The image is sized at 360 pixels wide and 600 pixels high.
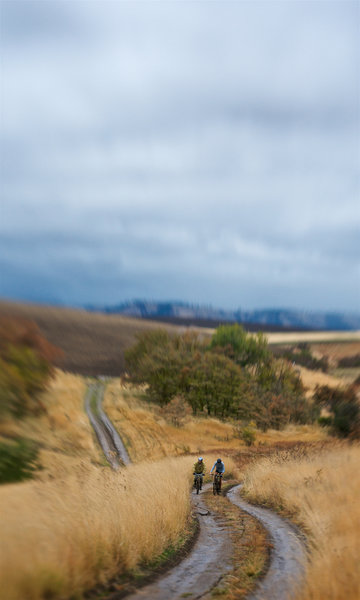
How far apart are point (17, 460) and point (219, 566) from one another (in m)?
4.84

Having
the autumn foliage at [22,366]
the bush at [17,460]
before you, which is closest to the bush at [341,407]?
the autumn foliage at [22,366]

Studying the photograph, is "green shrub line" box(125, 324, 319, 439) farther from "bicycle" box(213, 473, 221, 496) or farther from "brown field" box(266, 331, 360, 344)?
"bicycle" box(213, 473, 221, 496)

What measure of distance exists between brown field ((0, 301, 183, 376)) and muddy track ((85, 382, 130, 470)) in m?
5.85

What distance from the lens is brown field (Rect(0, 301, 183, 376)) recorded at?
70.4ft

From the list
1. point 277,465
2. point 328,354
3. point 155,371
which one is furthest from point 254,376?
point 277,465

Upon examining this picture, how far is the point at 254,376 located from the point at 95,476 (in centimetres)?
5562

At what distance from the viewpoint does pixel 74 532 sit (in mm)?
8125

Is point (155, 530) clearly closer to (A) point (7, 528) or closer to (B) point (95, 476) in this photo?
(B) point (95, 476)

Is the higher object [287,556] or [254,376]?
[254,376]

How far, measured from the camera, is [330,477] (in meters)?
16.1

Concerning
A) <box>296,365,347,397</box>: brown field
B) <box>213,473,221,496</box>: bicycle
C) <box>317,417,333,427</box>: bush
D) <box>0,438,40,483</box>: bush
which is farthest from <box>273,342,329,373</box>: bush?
<box>0,438,40,483</box>: bush

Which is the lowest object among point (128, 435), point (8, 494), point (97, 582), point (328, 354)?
point (97, 582)

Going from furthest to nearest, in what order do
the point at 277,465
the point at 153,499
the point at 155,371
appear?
the point at 155,371 → the point at 277,465 → the point at 153,499

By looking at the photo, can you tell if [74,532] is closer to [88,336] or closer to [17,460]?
[17,460]
